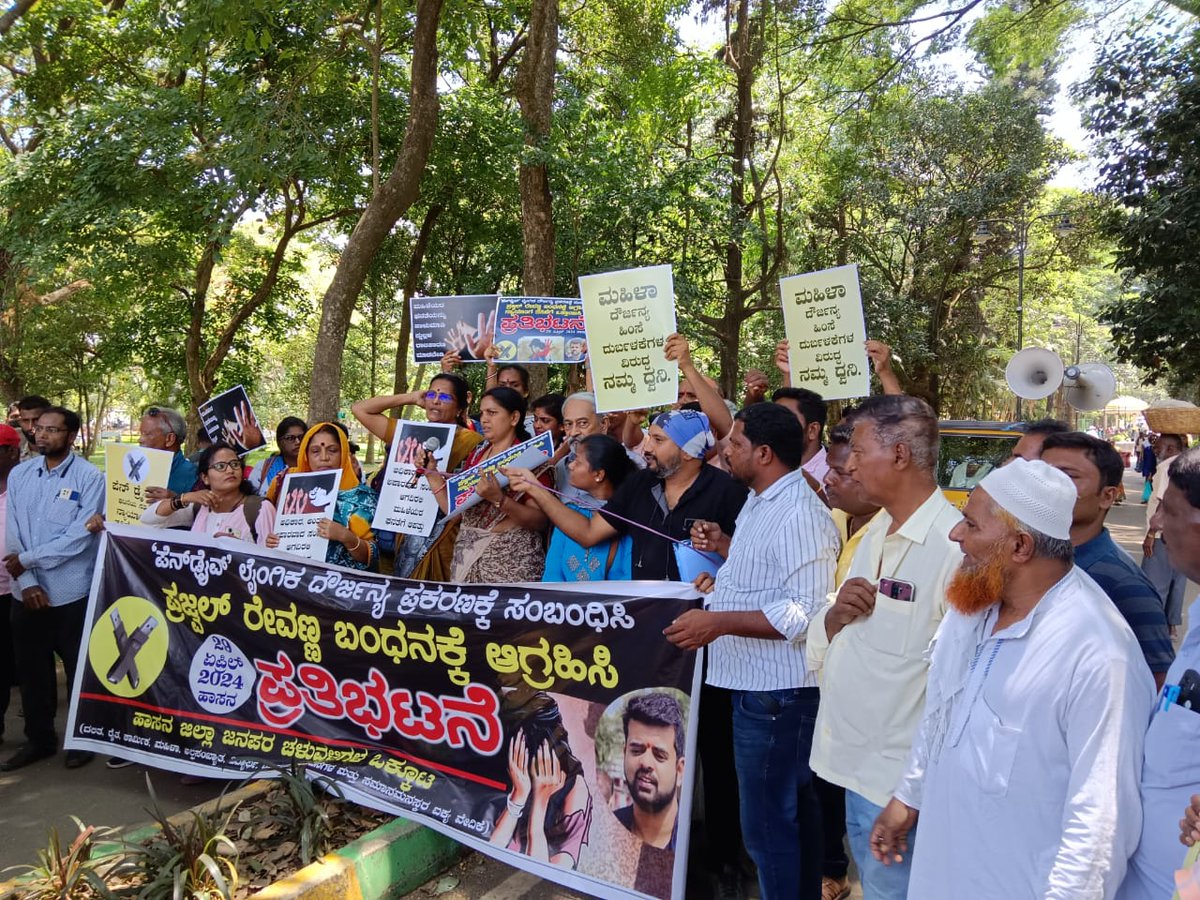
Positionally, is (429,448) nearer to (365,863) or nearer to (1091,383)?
(365,863)

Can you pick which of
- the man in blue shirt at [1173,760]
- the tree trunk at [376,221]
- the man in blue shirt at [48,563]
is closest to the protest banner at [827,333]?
the man in blue shirt at [1173,760]

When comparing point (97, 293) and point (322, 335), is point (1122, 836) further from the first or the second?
point (97, 293)

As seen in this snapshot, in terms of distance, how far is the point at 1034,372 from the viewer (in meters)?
12.6

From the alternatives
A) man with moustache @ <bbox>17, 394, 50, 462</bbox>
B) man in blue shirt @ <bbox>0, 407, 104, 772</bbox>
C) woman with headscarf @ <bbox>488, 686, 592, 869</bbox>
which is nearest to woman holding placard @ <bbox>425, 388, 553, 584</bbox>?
woman with headscarf @ <bbox>488, 686, 592, 869</bbox>

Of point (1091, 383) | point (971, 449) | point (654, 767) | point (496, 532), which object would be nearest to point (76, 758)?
point (496, 532)

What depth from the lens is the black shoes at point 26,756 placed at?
16.5 feet

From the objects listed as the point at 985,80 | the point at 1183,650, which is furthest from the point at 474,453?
the point at 985,80

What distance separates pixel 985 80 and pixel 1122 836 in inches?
937

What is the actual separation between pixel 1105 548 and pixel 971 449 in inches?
268

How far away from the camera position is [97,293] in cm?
1175

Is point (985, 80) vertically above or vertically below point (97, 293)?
above

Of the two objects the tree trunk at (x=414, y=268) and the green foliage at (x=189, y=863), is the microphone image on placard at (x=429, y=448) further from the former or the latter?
the tree trunk at (x=414, y=268)

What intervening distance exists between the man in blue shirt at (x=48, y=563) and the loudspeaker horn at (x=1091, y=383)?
12.8 metres

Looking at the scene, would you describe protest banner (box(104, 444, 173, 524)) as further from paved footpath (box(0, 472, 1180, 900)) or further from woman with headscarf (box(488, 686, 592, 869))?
woman with headscarf (box(488, 686, 592, 869))
